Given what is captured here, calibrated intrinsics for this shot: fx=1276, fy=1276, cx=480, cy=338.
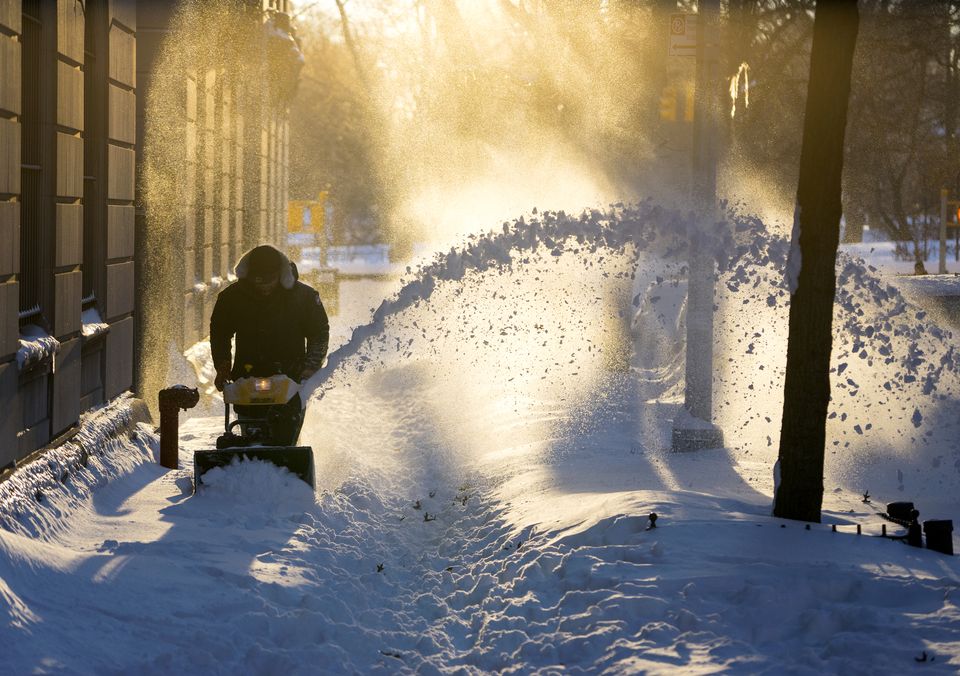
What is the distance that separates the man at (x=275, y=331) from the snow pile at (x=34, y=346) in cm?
103

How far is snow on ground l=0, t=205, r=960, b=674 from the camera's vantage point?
16.5ft

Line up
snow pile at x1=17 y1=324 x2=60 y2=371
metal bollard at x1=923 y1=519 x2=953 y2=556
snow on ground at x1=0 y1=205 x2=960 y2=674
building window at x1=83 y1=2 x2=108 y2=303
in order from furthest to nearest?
building window at x1=83 y1=2 x2=108 y2=303 < snow pile at x1=17 y1=324 x2=60 y2=371 < metal bollard at x1=923 y1=519 x2=953 y2=556 < snow on ground at x1=0 y1=205 x2=960 y2=674

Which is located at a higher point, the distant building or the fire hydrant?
the distant building

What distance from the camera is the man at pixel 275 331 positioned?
829 cm

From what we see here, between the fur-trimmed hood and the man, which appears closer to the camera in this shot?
the fur-trimmed hood

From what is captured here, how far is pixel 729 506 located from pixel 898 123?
28.6m

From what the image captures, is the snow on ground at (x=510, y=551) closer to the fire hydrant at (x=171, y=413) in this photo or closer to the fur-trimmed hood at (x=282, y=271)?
the fire hydrant at (x=171, y=413)

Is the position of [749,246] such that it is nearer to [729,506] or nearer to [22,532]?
[729,506]

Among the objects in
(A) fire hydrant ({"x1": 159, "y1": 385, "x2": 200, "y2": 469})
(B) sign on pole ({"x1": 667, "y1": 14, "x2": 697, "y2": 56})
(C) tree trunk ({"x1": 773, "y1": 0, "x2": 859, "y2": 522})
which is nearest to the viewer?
(C) tree trunk ({"x1": 773, "y1": 0, "x2": 859, "y2": 522})

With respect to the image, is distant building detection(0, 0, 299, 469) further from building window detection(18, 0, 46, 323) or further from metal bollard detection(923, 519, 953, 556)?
metal bollard detection(923, 519, 953, 556)

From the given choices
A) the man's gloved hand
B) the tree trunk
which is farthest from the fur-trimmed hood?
the tree trunk

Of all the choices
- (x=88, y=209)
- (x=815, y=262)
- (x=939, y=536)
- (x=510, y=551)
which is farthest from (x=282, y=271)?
(x=939, y=536)

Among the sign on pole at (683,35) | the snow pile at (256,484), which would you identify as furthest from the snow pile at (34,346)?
the sign on pole at (683,35)

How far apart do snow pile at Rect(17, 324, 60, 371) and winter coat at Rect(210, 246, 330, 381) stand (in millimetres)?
1015
